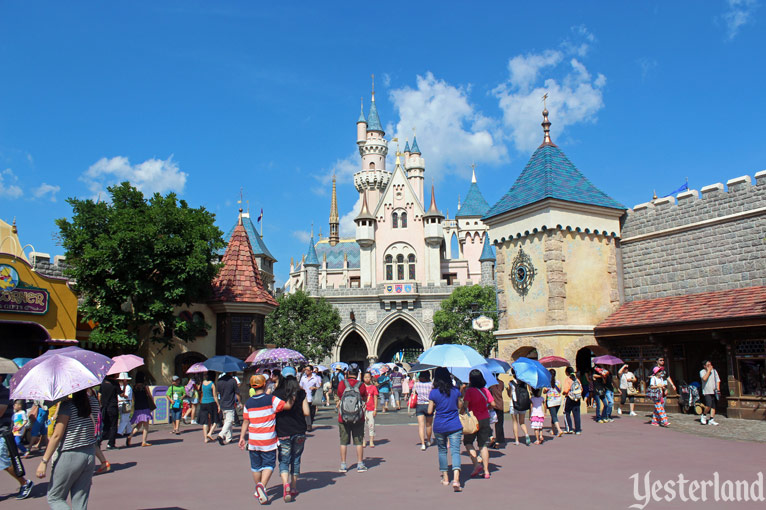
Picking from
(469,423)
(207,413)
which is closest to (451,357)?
(469,423)

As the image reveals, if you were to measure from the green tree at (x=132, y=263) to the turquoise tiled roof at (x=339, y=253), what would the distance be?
4796cm

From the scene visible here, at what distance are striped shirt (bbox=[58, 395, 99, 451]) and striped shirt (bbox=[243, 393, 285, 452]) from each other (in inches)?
75.9

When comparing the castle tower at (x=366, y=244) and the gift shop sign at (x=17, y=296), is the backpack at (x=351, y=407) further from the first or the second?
the castle tower at (x=366, y=244)

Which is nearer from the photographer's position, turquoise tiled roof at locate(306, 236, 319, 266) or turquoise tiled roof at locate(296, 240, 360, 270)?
turquoise tiled roof at locate(306, 236, 319, 266)

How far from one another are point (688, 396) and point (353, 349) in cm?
3551

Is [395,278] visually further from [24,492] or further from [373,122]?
[24,492]

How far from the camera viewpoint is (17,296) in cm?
1736

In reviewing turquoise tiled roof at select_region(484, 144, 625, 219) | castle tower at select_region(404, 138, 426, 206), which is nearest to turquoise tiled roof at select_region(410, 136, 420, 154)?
castle tower at select_region(404, 138, 426, 206)

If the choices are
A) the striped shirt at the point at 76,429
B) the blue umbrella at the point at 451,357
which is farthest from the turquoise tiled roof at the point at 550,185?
the striped shirt at the point at 76,429

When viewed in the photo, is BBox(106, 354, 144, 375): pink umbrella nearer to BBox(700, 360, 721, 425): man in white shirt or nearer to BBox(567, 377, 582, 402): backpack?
BBox(567, 377, 582, 402): backpack

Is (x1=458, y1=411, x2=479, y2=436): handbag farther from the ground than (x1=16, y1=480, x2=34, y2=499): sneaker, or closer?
farther from the ground

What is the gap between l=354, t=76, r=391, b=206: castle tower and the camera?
6300 centimetres

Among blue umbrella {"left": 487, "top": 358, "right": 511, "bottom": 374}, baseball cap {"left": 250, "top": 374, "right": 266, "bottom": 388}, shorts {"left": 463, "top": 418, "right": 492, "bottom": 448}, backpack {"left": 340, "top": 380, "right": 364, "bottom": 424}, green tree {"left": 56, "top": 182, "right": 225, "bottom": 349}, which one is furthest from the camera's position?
green tree {"left": 56, "top": 182, "right": 225, "bottom": 349}

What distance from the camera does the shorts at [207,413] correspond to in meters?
13.8
